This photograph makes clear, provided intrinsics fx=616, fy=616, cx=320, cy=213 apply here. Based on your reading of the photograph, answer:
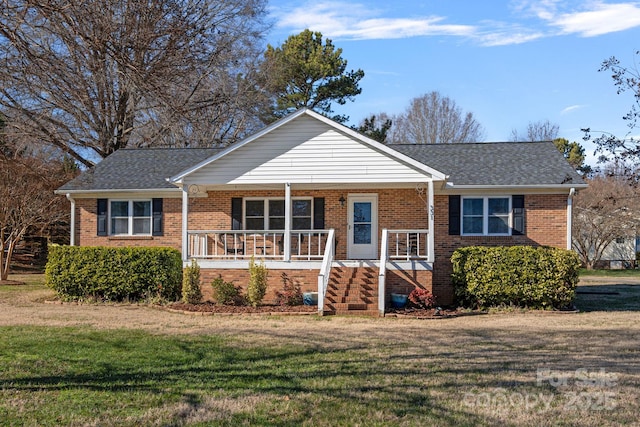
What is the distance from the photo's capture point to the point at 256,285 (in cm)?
1541

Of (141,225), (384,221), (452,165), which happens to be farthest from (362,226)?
(141,225)

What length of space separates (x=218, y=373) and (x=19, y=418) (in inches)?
99.1

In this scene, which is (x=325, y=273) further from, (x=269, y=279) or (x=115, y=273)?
(x=115, y=273)

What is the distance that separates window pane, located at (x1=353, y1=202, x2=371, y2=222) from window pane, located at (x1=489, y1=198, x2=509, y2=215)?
11.5 feet

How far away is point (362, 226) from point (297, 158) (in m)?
3.24

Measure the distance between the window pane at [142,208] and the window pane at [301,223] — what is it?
464cm

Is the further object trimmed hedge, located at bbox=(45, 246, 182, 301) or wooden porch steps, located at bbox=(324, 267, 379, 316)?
trimmed hedge, located at bbox=(45, 246, 182, 301)

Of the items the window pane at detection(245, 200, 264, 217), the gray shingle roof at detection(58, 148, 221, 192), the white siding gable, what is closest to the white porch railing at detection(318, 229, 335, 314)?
the white siding gable

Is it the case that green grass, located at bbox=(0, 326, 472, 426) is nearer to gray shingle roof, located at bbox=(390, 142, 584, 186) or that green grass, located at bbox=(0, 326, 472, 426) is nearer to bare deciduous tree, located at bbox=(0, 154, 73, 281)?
gray shingle roof, located at bbox=(390, 142, 584, 186)

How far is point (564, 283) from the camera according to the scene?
49.9ft

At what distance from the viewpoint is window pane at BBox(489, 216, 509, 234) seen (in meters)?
17.6

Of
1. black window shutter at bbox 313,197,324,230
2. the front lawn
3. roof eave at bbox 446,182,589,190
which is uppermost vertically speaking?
roof eave at bbox 446,182,589,190

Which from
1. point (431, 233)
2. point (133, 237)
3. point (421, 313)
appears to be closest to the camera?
point (421, 313)

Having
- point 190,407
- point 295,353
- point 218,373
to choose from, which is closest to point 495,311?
point 295,353
